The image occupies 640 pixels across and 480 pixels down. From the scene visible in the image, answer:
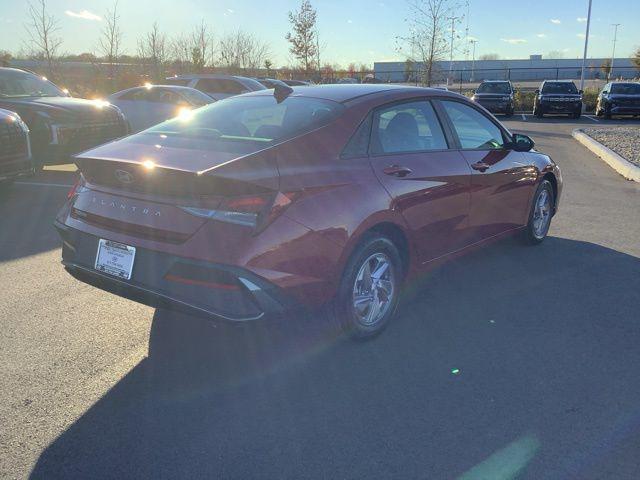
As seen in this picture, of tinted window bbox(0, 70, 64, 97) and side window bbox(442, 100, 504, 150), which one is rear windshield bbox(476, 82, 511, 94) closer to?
tinted window bbox(0, 70, 64, 97)

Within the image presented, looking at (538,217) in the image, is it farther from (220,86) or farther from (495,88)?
(495,88)

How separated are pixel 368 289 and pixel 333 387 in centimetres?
79

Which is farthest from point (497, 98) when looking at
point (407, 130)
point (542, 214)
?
point (407, 130)

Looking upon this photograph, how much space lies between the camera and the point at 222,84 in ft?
54.2

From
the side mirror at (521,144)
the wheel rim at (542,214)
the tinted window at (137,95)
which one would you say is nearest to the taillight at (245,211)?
the side mirror at (521,144)

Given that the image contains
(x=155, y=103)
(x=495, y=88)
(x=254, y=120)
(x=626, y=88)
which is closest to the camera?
(x=254, y=120)

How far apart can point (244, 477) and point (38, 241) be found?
14.4 ft

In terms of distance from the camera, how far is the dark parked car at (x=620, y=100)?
23891 mm

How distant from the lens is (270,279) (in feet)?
10.1

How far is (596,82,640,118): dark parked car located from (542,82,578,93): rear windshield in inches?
53.5

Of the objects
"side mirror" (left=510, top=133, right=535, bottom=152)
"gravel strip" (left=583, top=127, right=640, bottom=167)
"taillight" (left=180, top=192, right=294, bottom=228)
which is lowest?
"gravel strip" (left=583, top=127, right=640, bottom=167)

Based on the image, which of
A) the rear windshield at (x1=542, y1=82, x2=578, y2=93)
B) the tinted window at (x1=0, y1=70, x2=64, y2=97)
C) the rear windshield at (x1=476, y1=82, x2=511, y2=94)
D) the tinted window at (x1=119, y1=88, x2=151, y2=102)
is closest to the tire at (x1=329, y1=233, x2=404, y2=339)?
the tinted window at (x1=0, y1=70, x2=64, y2=97)

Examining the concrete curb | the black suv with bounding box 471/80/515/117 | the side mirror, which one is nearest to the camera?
the side mirror

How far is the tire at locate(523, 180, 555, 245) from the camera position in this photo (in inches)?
231
